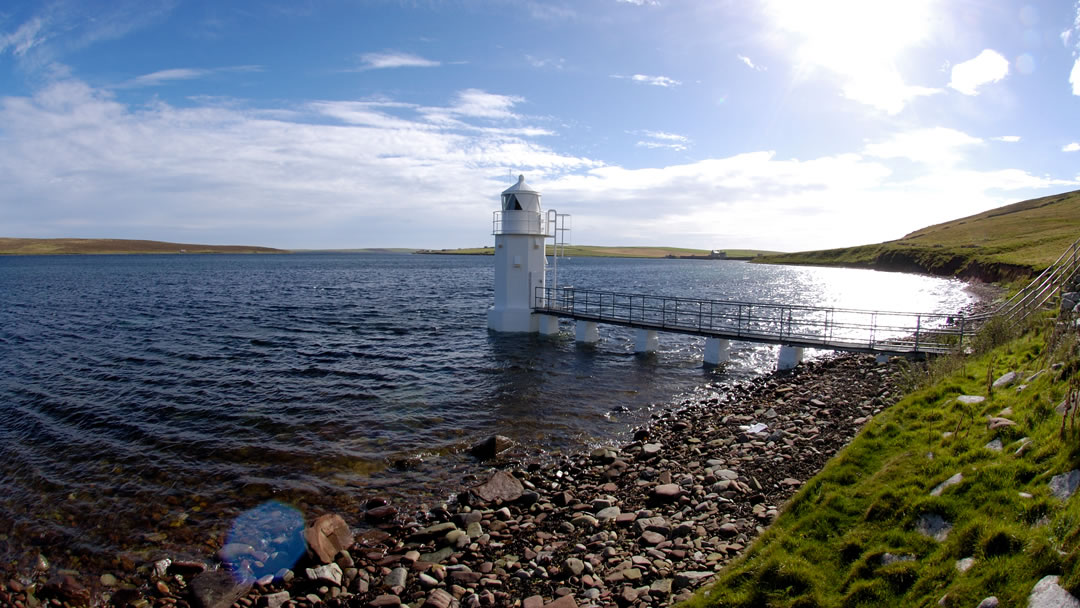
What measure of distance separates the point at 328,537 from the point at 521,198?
21.5 m

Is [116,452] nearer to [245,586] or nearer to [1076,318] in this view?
[245,586]

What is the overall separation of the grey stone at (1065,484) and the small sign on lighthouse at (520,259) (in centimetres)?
2409

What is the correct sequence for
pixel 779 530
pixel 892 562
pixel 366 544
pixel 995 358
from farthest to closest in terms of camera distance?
1. pixel 995 358
2. pixel 366 544
3. pixel 779 530
4. pixel 892 562

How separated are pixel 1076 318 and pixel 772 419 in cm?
626

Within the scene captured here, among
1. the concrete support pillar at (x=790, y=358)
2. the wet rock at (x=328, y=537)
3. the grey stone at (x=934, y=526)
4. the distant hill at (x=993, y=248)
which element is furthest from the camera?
the distant hill at (x=993, y=248)

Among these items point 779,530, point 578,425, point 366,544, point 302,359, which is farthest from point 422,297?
point 779,530

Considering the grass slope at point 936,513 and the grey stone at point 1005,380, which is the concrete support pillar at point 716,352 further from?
the grass slope at point 936,513

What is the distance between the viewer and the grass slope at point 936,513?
470 centimetres

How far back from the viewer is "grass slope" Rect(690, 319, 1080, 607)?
4.70 metres

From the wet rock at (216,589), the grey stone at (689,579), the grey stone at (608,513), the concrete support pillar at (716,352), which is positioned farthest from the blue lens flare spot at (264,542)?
the concrete support pillar at (716,352)

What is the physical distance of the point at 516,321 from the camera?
29641 mm

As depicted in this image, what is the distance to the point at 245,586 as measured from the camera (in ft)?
25.8

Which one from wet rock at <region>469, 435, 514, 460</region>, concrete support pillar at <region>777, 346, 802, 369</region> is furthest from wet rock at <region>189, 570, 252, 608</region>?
concrete support pillar at <region>777, 346, 802, 369</region>

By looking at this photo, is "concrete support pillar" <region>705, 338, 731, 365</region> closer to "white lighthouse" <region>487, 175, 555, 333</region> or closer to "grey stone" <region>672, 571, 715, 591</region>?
"white lighthouse" <region>487, 175, 555, 333</region>
